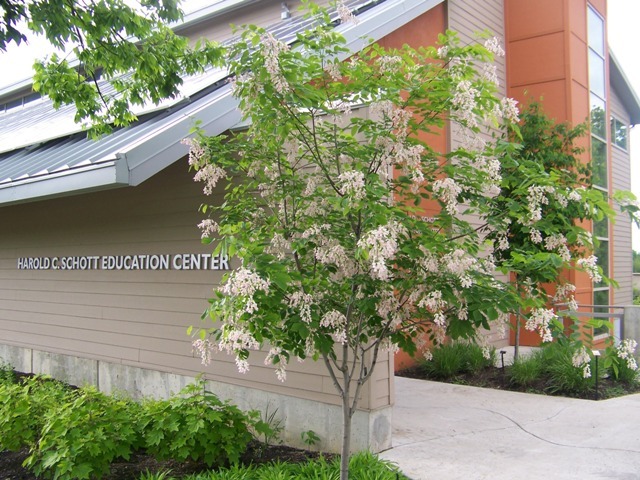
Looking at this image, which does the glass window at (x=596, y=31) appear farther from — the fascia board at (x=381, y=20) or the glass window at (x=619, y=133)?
the fascia board at (x=381, y=20)

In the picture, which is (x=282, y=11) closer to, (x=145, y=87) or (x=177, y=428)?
(x=145, y=87)

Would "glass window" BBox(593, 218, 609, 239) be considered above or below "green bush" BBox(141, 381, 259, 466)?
above

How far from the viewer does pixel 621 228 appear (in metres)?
17.5

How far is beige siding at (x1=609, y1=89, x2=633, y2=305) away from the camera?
649 inches

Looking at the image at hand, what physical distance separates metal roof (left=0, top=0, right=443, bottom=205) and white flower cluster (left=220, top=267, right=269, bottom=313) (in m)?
2.08

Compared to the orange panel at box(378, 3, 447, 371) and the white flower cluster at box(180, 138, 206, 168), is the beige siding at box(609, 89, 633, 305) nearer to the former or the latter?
the orange panel at box(378, 3, 447, 371)

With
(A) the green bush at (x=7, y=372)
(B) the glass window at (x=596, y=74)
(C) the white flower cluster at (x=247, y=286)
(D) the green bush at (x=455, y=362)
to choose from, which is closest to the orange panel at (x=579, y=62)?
(B) the glass window at (x=596, y=74)

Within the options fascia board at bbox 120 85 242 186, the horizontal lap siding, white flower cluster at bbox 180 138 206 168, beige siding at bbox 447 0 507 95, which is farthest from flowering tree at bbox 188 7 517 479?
beige siding at bbox 447 0 507 95

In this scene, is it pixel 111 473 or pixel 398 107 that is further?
pixel 111 473

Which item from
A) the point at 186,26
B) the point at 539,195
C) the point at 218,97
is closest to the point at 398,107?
the point at 539,195

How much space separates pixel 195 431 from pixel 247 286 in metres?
2.39

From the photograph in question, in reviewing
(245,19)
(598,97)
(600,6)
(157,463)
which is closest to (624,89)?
(600,6)

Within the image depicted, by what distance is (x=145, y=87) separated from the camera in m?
7.95

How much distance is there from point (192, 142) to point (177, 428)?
8.46 ft
